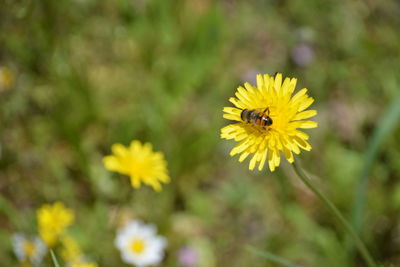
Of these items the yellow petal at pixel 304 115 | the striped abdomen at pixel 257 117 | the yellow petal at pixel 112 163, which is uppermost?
the yellow petal at pixel 112 163

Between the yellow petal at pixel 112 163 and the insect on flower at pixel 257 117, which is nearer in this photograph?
the insect on flower at pixel 257 117

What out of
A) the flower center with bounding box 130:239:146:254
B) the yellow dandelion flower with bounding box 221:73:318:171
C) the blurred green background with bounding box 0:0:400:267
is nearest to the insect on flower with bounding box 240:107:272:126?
the yellow dandelion flower with bounding box 221:73:318:171

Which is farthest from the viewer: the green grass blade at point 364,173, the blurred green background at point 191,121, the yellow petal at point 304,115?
the blurred green background at point 191,121

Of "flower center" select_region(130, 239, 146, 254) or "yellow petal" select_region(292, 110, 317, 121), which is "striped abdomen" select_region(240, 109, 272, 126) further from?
"flower center" select_region(130, 239, 146, 254)

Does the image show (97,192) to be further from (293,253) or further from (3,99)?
(293,253)

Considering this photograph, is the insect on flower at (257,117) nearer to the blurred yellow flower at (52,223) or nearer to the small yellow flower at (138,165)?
the small yellow flower at (138,165)

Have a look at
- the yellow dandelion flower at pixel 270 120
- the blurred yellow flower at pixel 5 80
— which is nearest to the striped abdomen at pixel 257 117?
the yellow dandelion flower at pixel 270 120
